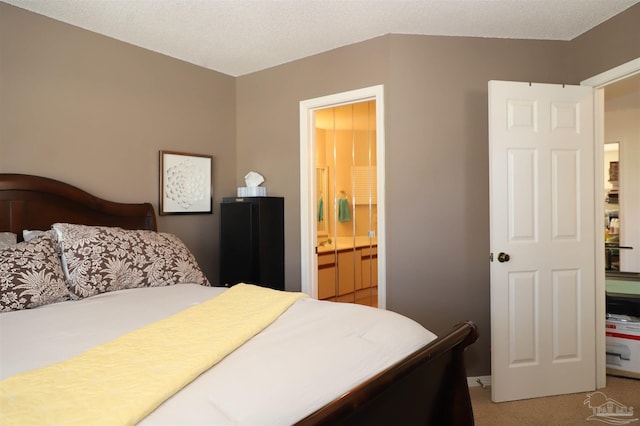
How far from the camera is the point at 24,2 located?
2.37 metres

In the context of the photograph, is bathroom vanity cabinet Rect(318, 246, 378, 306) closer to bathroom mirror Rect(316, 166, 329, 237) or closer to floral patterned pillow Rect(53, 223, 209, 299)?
bathroom mirror Rect(316, 166, 329, 237)

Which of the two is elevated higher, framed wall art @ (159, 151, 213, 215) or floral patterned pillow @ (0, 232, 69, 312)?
framed wall art @ (159, 151, 213, 215)

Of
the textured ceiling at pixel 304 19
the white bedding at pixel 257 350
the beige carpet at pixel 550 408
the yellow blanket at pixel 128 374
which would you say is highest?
the textured ceiling at pixel 304 19

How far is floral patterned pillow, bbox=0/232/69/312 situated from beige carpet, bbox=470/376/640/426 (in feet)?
8.01

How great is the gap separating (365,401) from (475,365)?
7.43 feet

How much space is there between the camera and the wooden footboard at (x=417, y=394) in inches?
37.6

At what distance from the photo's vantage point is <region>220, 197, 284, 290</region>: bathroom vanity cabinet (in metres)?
3.23

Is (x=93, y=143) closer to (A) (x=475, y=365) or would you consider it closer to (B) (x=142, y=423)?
(B) (x=142, y=423)

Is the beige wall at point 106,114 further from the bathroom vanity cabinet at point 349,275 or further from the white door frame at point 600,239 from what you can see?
the white door frame at point 600,239

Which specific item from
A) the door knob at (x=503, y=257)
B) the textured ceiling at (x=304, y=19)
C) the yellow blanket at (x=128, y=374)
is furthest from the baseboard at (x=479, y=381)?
the textured ceiling at (x=304, y=19)

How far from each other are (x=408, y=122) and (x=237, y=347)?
2145 millimetres

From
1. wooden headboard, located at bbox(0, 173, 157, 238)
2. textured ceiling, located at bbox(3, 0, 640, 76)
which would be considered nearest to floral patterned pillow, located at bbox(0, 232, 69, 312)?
wooden headboard, located at bbox(0, 173, 157, 238)

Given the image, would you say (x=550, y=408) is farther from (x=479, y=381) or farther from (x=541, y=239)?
(x=541, y=239)

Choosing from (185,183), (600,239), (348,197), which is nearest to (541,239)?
(600,239)
